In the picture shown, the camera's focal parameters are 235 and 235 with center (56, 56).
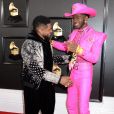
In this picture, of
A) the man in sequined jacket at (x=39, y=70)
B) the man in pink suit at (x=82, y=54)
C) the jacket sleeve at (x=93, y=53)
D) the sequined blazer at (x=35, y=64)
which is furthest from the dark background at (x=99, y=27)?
the sequined blazer at (x=35, y=64)

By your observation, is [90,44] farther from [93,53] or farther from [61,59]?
[61,59]

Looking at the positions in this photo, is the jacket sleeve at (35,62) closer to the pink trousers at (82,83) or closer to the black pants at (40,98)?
the black pants at (40,98)

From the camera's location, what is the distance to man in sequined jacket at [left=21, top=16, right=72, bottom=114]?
205cm

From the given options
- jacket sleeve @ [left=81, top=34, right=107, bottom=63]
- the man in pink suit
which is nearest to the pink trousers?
the man in pink suit

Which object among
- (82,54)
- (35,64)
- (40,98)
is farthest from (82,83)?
(35,64)

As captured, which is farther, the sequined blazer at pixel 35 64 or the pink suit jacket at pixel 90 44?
the pink suit jacket at pixel 90 44

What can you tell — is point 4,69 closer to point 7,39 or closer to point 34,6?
point 7,39

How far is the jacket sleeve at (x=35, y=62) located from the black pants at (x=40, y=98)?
9 cm

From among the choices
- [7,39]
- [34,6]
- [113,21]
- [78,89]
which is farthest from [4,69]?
[113,21]

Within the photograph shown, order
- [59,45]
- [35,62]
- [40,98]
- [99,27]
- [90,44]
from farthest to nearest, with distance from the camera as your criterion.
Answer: [99,27] < [59,45] < [90,44] < [40,98] < [35,62]

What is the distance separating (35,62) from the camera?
2.04 metres

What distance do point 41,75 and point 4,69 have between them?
45.7 inches

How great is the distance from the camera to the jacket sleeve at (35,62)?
80.4 inches

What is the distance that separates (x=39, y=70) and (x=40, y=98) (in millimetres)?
291
